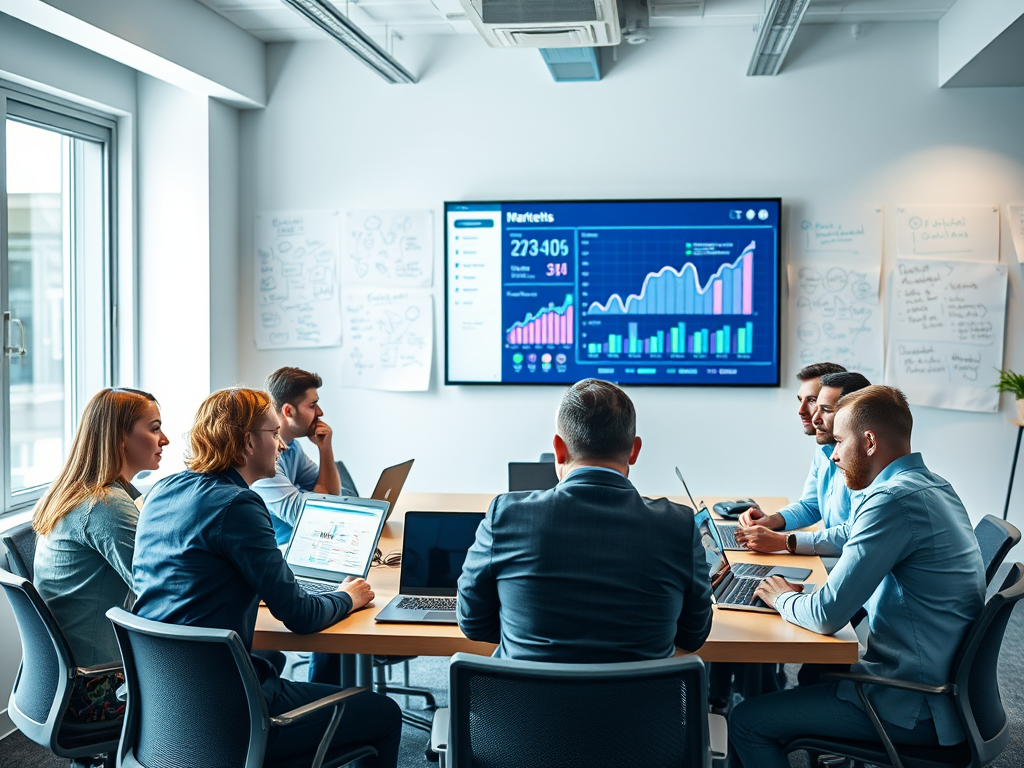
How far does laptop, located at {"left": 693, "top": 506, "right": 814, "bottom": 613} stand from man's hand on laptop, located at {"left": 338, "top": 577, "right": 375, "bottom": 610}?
92 centimetres

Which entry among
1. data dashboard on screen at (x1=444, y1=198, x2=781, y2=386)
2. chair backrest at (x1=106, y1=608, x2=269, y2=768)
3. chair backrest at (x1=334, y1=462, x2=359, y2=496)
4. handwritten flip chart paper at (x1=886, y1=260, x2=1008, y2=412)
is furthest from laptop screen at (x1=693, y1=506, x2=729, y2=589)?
handwritten flip chart paper at (x1=886, y1=260, x2=1008, y2=412)

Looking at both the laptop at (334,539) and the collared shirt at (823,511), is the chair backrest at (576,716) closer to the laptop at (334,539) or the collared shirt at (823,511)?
the laptop at (334,539)

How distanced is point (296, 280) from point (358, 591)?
10.1 ft

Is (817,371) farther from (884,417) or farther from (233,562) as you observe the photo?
(233,562)

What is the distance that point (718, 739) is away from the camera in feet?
6.11

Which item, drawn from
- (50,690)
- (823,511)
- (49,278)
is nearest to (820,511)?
(823,511)

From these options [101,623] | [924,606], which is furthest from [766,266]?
[101,623]

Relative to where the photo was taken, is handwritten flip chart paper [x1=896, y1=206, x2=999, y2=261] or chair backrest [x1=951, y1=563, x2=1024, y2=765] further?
handwritten flip chart paper [x1=896, y1=206, x2=999, y2=261]

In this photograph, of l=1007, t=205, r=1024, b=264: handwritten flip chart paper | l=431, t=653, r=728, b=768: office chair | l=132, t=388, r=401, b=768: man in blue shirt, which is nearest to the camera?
l=431, t=653, r=728, b=768: office chair

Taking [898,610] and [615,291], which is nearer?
[898,610]

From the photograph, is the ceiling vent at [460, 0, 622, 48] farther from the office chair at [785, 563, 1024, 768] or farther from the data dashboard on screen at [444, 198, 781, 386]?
the office chair at [785, 563, 1024, 768]

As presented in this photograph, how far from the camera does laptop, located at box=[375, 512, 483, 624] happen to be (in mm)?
2447

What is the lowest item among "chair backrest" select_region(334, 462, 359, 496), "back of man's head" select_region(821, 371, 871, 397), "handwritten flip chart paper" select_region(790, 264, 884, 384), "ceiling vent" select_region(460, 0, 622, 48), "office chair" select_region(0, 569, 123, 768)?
"office chair" select_region(0, 569, 123, 768)

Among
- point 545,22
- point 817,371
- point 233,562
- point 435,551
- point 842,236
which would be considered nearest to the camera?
point 233,562
